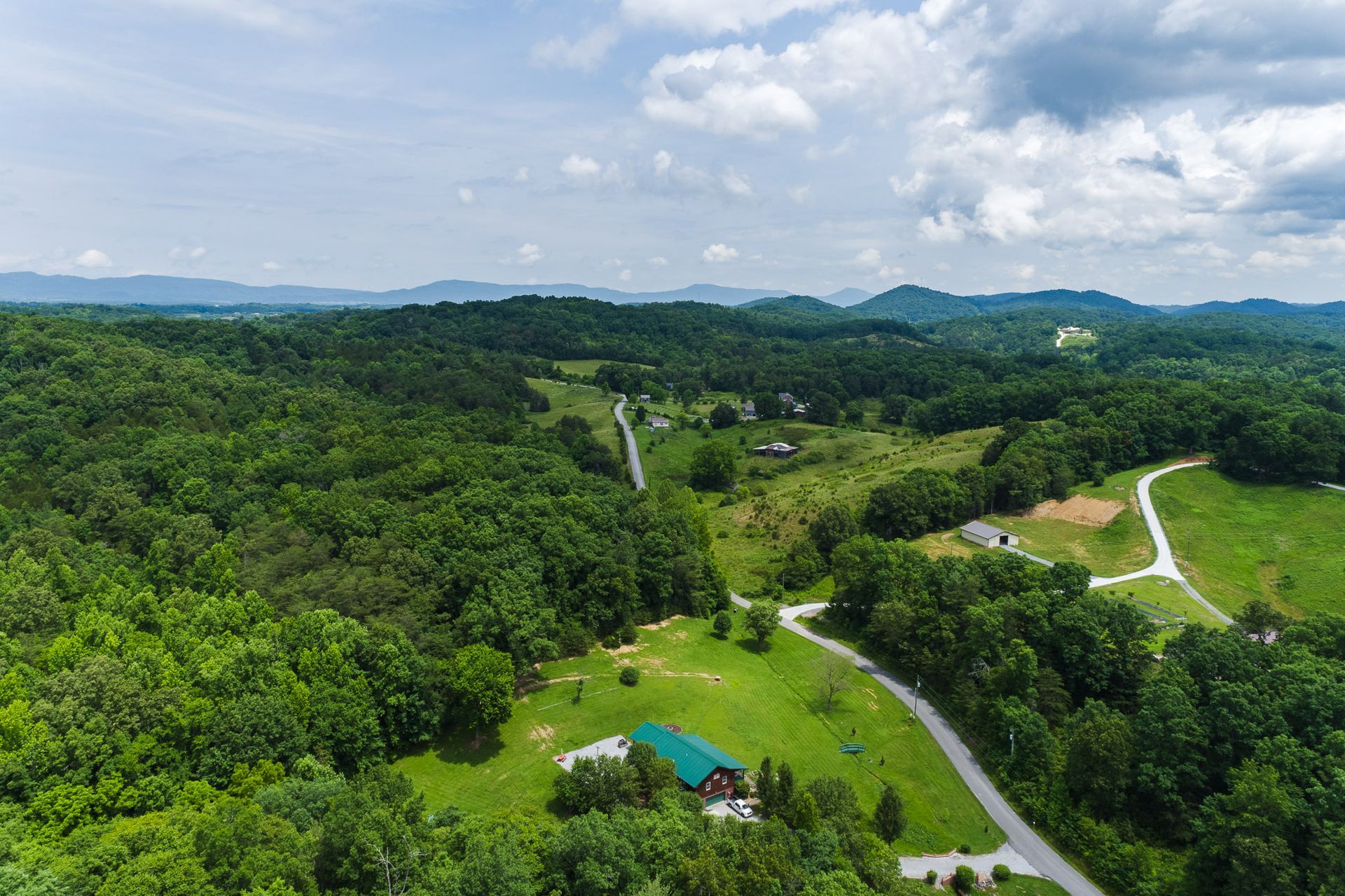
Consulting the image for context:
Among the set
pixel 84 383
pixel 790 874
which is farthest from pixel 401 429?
pixel 790 874

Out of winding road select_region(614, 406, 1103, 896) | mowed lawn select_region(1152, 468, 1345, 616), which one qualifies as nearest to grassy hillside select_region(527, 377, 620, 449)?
winding road select_region(614, 406, 1103, 896)

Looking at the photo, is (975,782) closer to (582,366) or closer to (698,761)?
(698,761)

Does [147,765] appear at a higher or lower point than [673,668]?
higher

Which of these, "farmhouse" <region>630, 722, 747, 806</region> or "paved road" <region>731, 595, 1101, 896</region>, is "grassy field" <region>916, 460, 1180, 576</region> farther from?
Answer: "farmhouse" <region>630, 722, 747, 806</region>

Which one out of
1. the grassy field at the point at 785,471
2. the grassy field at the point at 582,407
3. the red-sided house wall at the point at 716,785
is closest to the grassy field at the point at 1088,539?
the grassy field at the point at 785,471

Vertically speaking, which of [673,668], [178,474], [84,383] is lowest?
[673,668]

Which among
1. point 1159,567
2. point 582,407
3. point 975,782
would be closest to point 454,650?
point 975,782

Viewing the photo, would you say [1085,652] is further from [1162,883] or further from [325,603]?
[325,603]
